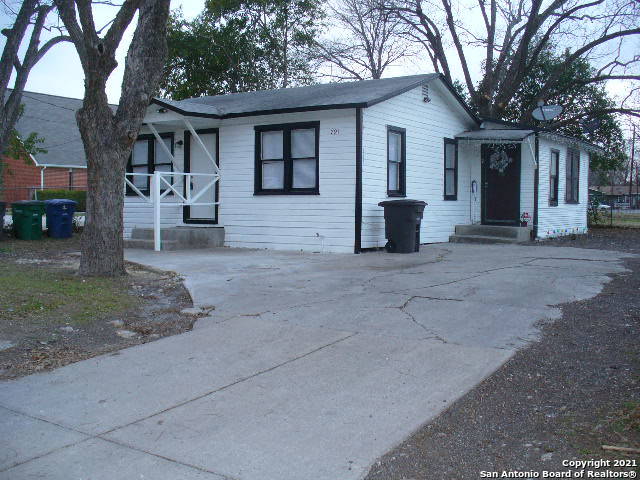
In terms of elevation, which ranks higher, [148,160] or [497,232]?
[148,160]

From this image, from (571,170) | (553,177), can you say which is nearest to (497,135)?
(553,177)

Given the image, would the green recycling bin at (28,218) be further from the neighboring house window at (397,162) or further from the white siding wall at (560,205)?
the white siding wall at (560,205)

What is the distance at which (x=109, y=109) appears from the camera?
31.8ft

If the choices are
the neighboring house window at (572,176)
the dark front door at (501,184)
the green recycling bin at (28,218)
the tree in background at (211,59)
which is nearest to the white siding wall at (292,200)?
the green recycling bin at (28,218)

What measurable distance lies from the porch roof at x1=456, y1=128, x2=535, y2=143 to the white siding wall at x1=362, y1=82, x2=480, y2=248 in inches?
18.8

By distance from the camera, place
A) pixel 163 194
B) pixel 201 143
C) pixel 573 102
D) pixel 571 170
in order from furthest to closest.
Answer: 1. pixel 573 102
2. pixel 571 170
3. pixel 201 143
4. pixel 163 194

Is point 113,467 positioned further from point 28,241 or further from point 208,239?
point 28,241

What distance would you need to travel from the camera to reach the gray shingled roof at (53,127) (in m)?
33.2

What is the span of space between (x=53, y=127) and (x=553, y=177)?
27.7 metres

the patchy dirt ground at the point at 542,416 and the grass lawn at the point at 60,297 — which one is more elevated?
the grass lawn at the point at 60,297

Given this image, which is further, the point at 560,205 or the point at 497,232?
the point at 560,205

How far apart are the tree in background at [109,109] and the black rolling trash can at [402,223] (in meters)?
6.03

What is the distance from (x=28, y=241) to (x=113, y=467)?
47.8 feet

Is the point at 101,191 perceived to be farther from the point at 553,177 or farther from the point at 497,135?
the point at 553,177
